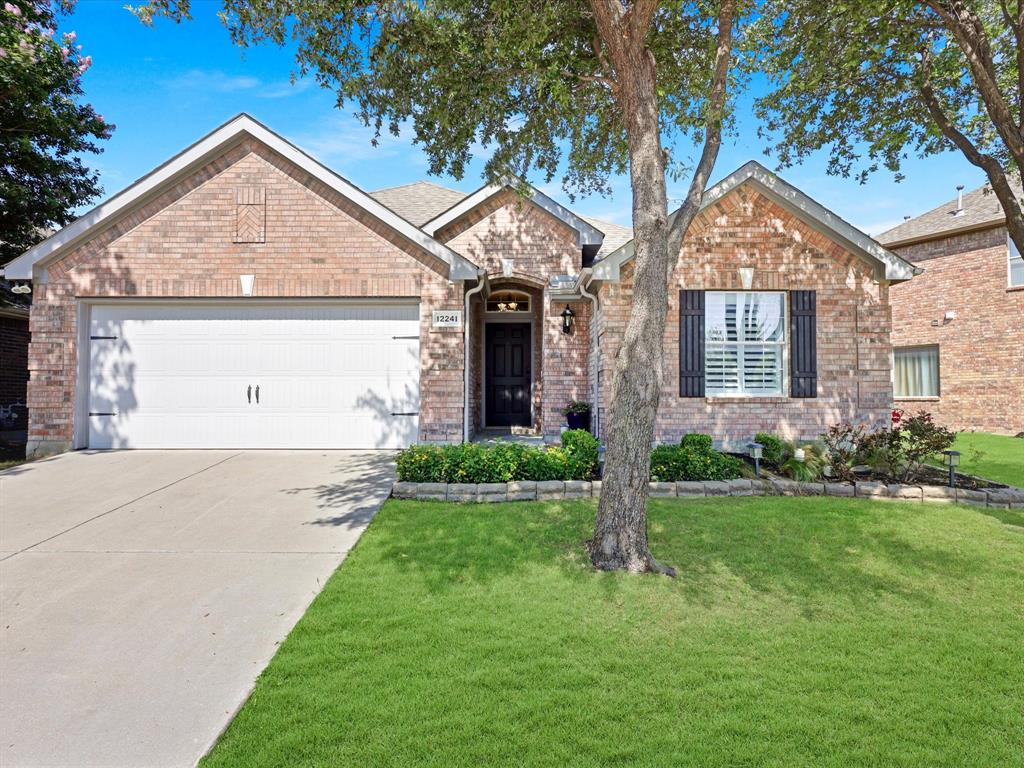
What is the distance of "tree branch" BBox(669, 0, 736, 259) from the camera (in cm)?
455

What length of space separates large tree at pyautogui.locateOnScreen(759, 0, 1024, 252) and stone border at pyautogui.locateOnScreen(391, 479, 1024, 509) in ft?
11.8

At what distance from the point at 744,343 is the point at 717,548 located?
5434 mm

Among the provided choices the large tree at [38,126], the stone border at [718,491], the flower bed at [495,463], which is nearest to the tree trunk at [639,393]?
the stone border at [718,491]

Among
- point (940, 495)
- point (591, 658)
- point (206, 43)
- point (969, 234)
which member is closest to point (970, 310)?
point (969, 234)

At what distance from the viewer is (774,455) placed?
307 inches

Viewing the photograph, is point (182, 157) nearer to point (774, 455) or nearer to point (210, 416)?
point (210, 416)

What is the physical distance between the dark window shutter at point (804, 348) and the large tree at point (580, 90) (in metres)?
3.62

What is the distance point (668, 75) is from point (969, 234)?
45.8 ft

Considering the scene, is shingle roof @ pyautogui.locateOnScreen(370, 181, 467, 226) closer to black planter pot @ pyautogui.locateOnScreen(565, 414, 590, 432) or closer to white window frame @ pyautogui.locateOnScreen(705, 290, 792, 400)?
black planter pot @ pyautogui.locateOnScreen(565, 414, 590, 432)

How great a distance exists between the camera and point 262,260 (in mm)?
8977

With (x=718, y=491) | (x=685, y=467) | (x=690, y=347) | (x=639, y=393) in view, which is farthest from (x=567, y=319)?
(x=639, y=393)

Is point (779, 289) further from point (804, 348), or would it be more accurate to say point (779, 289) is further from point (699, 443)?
point (699, 443)

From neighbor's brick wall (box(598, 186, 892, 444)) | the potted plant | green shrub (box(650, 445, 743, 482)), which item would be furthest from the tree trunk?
the potted plant

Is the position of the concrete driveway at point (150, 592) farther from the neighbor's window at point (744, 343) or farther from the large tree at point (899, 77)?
the large tree at point (899, 77)
